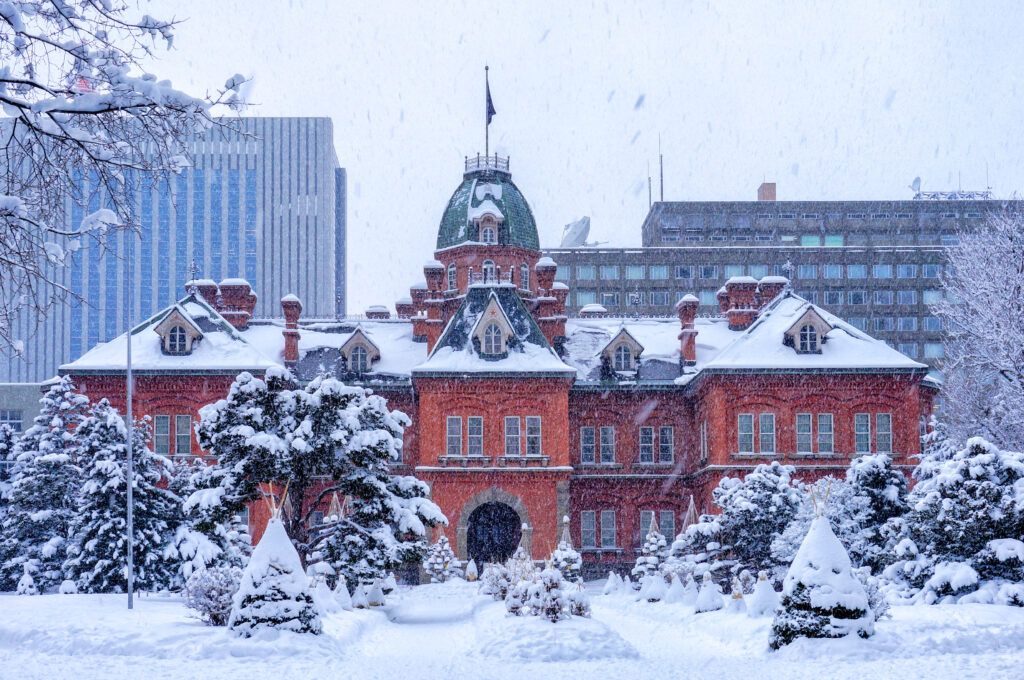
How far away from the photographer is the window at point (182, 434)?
144ft

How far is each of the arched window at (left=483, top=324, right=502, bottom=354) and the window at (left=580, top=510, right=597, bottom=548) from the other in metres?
8.84

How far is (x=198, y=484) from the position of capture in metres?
24.9

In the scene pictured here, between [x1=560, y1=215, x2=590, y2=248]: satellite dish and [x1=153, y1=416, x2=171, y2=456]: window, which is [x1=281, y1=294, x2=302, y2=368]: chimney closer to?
[x1=153, y1=416, x2=171, y2=456]: window

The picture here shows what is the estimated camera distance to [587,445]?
158ft

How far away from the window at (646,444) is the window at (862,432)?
8.94 metres

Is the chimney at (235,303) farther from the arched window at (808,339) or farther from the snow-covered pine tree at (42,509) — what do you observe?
the arched window at (808,339)

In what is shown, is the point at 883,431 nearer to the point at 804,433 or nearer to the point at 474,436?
the point at 804,433

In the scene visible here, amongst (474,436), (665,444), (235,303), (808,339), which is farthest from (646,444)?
(235,303)

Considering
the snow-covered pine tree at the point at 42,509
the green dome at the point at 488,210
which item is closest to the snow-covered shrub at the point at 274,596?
the snow-covered pine tree at the point at 42,509

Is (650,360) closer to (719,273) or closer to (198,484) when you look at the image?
(198,484)

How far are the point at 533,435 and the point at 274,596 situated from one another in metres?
26.9

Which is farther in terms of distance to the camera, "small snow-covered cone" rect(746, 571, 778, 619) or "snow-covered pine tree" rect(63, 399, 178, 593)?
"snow-covered pine tree" rect(63, 399, 178, 593)

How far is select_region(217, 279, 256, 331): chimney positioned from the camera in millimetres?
50531

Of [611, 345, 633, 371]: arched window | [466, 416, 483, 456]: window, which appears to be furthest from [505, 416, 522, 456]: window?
[611, 345, 633, 371]: arched window
